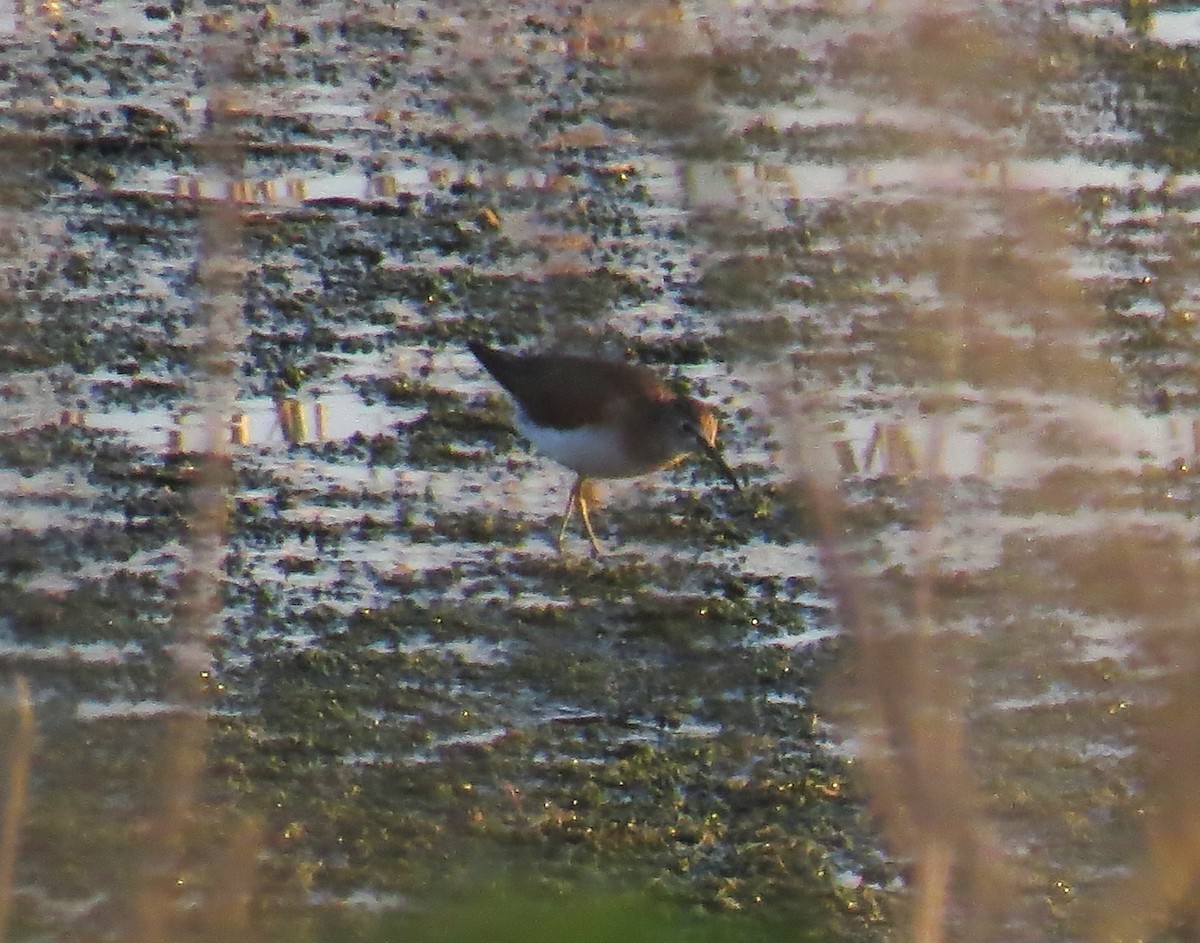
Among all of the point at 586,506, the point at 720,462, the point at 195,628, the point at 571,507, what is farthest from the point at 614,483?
the point at 195,628

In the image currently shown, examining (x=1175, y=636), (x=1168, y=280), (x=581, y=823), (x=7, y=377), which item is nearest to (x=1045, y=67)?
(x=1168, y=280)

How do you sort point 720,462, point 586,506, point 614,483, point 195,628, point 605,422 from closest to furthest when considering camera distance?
point 195,628 → point 605,422 → point 720,462 → point 586,506 → point 614,483

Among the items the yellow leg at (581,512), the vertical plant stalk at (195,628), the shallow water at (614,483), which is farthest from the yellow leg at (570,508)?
the vertical plant stalk at (195,628)

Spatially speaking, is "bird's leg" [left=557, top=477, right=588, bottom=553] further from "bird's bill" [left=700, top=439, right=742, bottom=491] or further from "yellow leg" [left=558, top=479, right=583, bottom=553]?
"bird's bill" [left=700, top=439, right=742, bottom=491]

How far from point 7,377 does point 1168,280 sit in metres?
3.74

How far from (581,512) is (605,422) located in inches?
12.1

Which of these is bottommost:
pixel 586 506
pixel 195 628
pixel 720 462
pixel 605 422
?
pixel 586 506

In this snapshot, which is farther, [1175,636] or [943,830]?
[1175,636]

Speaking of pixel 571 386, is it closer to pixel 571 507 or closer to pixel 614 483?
pixel 571 507

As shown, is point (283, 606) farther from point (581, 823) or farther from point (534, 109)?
point (534, 109)

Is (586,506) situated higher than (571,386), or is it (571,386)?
(571,386)

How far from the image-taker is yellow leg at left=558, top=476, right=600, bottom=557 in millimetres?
6414

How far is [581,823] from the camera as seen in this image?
5098mm

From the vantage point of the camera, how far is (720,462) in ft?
21.2
